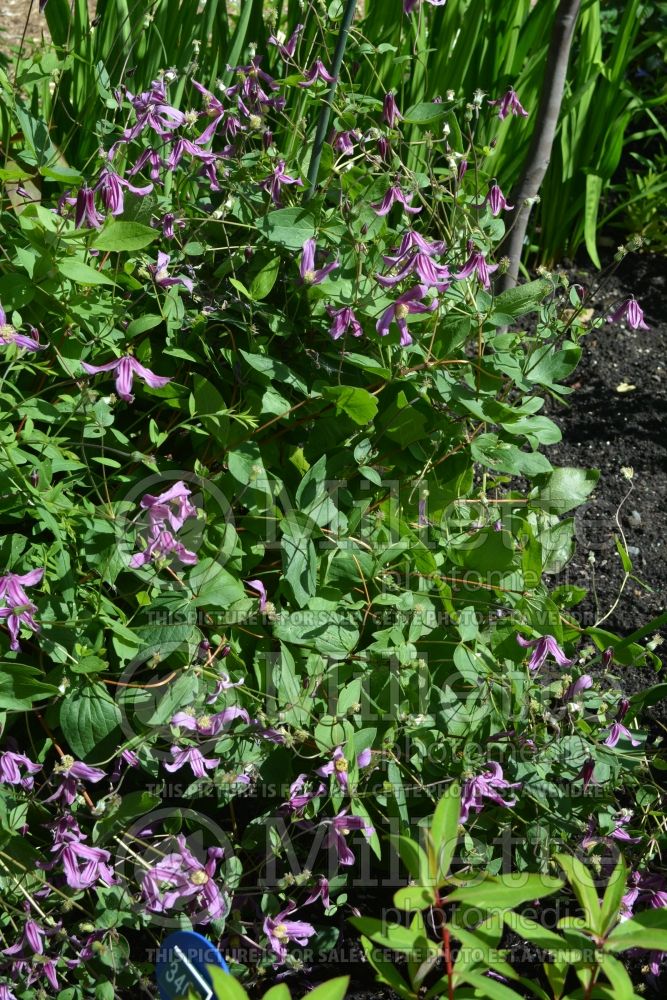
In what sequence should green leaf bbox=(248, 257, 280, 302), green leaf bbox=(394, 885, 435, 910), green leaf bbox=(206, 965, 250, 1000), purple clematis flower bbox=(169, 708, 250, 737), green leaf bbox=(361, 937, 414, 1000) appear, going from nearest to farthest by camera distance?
green leaf bbox=(206, 965, 250, 1000) → green leaf bbox=(394, 885, 435, 910) → green leaf bbox=(361, 937, 414, 1000) → purple clematis flower bbox=(169, 708, 250, 737) → green leaf bbox=(248, 257, 280, 302)

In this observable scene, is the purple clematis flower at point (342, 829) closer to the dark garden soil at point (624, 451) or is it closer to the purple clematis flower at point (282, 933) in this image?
the purple clematis flower at point (282, 933)

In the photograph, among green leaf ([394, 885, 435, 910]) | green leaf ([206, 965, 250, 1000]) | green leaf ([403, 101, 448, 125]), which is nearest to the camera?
green leaf ([206, 965, 250, 1000])

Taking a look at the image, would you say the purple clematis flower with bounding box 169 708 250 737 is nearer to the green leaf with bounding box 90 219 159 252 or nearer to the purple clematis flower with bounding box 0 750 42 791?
the purple clematis flower with bounding box 0 750 42 791

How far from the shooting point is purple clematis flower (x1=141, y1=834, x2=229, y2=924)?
125 cm

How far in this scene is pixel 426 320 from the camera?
1614 mm

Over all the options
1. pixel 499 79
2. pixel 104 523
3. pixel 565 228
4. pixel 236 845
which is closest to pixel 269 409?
pixel 104 523

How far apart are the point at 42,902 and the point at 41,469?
60 cm

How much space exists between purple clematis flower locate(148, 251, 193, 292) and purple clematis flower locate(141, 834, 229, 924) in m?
0.77

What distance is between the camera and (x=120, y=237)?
1364 mm

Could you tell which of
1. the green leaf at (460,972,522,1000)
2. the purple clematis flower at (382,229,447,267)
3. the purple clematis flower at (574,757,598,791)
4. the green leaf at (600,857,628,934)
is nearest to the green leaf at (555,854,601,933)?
the green leaf at (600,857,628,934)

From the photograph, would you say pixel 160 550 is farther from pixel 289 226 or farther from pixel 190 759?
pixel 289 226

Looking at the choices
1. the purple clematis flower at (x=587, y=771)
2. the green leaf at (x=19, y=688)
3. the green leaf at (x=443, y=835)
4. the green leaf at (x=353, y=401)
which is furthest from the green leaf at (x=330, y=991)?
the green leaf at (x=353, y=401)

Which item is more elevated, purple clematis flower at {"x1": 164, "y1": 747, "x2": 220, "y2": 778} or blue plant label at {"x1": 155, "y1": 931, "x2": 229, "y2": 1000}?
purple clematis flower at {"x1": 164, "y1": 747, "x2": 220, "y2": 778}

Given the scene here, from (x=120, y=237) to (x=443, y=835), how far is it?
2.93ft
